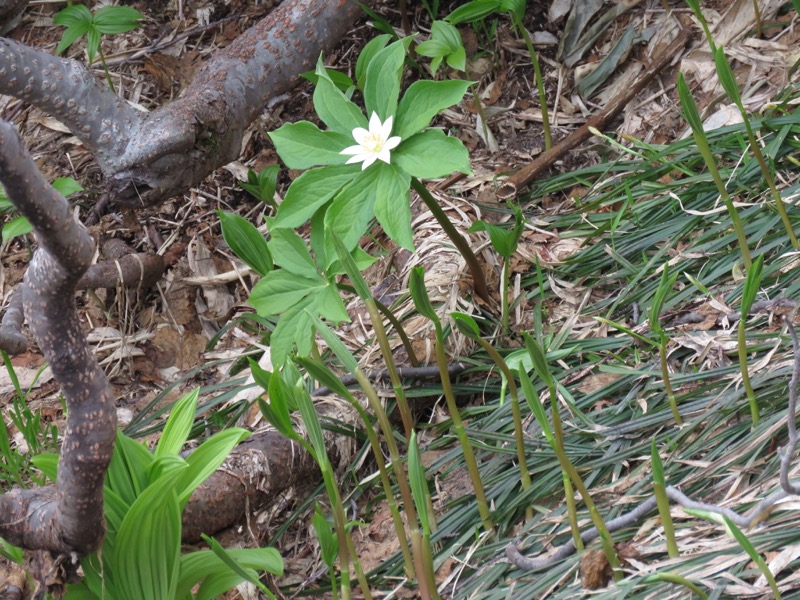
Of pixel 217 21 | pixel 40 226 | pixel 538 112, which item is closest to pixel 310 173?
pixel 40 226

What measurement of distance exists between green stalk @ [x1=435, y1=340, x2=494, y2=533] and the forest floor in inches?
1.9

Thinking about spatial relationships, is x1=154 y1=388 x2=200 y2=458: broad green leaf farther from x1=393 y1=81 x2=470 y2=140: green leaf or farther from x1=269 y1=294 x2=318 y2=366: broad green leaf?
x1=393 y1=81 x2=470 y2=140: green leaf

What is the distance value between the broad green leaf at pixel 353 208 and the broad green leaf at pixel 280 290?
0.11m

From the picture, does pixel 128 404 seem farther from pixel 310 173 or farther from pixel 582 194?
pixel 582 194

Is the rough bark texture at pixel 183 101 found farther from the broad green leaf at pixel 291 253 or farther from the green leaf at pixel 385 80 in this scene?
the green leaf at pixel 385 80

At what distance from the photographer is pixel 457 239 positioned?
168cm

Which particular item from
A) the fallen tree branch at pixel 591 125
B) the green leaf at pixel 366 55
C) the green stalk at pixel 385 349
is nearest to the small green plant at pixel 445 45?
the green leaf at pixel 366 55

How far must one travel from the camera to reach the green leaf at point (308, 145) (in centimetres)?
155

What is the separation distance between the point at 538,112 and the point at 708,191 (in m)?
0.84

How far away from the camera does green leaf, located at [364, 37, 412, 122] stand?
151 centimetres

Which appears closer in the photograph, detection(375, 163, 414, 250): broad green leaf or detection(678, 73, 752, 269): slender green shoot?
detection(678, 73, 752, 269): slender green shoot

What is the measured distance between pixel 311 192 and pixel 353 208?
11 cm

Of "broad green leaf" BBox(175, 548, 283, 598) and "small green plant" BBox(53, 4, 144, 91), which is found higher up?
"small green plant" BBox(53, 4, 144, 91)

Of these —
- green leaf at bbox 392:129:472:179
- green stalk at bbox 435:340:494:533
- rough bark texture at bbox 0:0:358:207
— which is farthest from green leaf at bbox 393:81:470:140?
rough bark texture at bbox 0:0:358:207
